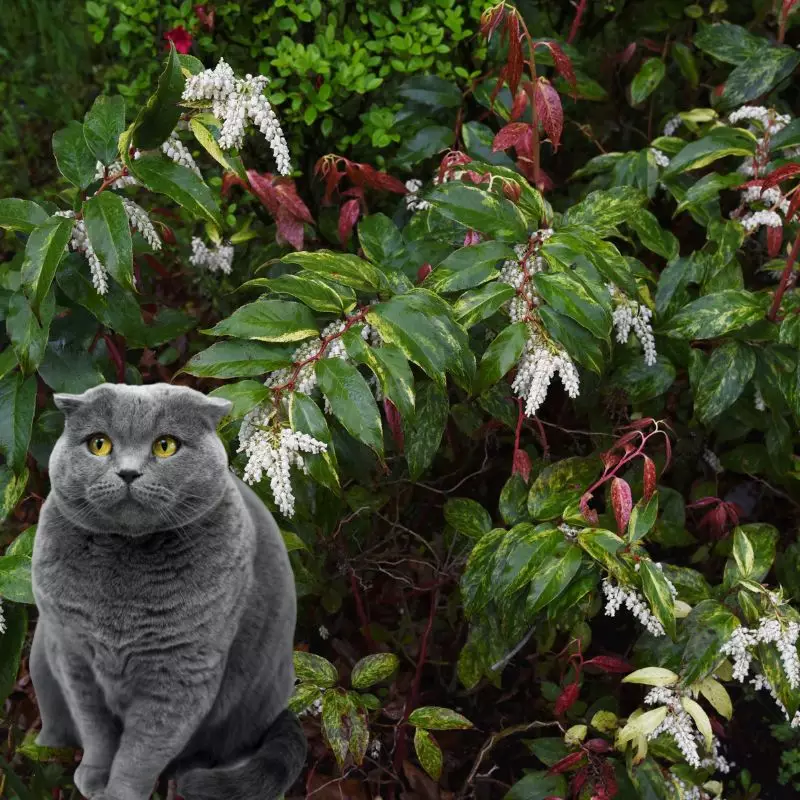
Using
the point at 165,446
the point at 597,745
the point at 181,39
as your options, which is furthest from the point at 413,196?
the point at 165,446

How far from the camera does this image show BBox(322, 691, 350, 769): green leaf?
1595 millimetres

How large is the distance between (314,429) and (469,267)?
1.32 ft

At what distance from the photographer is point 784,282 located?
174 cm

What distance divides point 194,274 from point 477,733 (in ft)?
4.06

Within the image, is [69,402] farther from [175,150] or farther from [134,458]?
[175,150]

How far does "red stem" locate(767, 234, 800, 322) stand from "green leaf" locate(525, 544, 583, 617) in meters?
0.65

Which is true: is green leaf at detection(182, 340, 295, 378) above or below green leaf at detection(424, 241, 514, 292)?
below

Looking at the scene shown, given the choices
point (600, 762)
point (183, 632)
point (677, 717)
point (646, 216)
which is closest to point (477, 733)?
point (600, 762)

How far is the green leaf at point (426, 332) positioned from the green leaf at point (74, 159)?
0.41 m

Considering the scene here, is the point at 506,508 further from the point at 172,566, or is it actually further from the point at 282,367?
the point at 172,566

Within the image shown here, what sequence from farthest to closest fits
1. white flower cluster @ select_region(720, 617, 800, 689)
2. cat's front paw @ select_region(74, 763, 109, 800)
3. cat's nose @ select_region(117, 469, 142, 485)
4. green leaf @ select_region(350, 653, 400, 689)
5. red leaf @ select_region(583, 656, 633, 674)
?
red leaf @ select_region(583, 656, 633, 674) → green leaf @ select_region(350, 653, 400, 689) → white flower cluster @ select_region(720, 617, 800, 689) → cat's front paw @ select_region(74, 763, 109, 800) → cat's nose @ select_region(117, 469, 142, 485)

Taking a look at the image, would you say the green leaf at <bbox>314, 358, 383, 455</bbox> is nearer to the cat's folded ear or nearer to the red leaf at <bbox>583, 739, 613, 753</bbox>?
the cat's folded ear

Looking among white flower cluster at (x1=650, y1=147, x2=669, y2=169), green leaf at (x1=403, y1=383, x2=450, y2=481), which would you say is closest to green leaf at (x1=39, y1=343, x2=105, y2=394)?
green leaf at (x1=403, y1=383, x2=450, y2=481)

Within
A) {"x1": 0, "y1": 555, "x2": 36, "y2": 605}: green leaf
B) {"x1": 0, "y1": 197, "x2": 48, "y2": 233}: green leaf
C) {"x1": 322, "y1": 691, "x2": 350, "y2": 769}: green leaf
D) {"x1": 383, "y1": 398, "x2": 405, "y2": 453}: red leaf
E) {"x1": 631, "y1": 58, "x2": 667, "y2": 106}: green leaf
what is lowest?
{"x1": 322, "y1": 691, "x2": 350, "y2": 769}: green leaf
